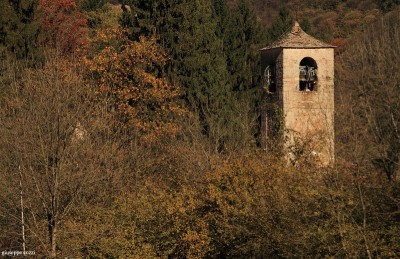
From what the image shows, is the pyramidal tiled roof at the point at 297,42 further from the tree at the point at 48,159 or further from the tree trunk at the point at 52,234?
the tree trunk at the point at 52,234

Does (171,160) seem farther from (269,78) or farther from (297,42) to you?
(297,42)

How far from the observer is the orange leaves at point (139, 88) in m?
29.9

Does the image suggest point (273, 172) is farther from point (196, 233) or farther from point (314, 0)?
point (314, 0)

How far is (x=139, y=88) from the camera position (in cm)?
3078

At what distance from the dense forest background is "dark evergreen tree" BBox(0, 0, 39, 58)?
0.20 ft

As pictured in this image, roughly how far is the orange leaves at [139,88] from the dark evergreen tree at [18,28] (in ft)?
13.6

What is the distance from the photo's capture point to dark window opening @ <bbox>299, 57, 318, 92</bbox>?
29.0 meters

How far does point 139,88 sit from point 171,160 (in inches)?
158

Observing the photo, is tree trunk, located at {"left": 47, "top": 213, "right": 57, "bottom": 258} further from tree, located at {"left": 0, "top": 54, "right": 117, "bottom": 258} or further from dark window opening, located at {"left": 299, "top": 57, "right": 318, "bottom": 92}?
dark window opening, located at {"left": 299, "top": 57, "right": 318, "bottom": 92}

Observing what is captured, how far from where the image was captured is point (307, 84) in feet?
96.1

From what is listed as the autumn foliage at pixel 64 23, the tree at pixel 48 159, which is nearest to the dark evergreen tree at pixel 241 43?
the autumn foliage at pixel 64 23

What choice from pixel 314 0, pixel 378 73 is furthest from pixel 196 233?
pixel 314 0

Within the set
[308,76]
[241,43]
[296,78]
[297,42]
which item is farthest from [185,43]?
[241,43]

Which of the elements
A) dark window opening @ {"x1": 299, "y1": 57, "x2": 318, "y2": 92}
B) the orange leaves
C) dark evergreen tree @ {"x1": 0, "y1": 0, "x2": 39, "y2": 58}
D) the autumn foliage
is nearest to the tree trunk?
the orange leaves
